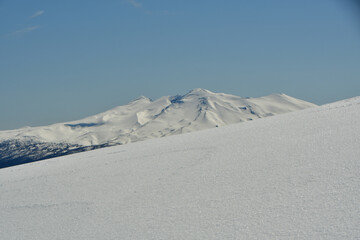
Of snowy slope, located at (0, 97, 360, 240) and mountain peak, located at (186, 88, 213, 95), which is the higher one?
mountain peak, located at (186, 88, 213, 95)

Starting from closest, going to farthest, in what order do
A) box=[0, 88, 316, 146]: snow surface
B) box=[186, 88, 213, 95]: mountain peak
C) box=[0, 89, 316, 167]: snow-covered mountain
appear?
box=[0, 89, 316, 167]: snow-covered mountain, box=[0, 88, 316, 146]: snow surface, box=[186, 88, 213, 95]: mountain peak

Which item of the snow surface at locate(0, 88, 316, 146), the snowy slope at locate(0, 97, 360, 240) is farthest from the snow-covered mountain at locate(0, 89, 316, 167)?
the snowy slope at locate(0, 97, 360, 240)

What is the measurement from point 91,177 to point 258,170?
298cm

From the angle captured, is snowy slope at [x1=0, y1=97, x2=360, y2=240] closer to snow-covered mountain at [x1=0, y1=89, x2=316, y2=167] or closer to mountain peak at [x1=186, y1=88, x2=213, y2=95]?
snow-covered mountain at [x1=0, y1=89, x2=316, y2=167]

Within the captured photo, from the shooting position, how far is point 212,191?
17.5ft

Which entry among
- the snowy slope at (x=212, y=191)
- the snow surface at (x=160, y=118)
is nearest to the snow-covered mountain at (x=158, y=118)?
the snow surface at (x=160, y=118)

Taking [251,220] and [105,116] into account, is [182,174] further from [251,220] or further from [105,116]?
[105,116]

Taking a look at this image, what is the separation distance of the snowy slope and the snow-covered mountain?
96.9 m

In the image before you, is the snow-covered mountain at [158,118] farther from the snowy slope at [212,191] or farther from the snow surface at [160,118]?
the snowy slope at [212,191]

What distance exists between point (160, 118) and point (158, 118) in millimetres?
867

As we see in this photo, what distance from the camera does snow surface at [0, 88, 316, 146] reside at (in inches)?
4759

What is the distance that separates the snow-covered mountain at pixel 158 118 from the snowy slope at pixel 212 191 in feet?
318

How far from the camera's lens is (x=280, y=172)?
5.48 m

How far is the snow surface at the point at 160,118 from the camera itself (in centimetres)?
12088
